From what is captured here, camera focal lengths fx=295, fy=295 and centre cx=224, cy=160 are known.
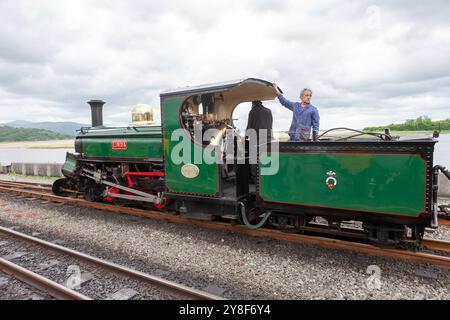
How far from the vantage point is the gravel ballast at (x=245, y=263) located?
3326mm

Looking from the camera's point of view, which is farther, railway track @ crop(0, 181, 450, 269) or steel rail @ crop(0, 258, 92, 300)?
railway track @ crop(0, 181, 450, 269)

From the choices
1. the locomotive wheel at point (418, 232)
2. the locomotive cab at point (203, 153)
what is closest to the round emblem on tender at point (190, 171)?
the locomotive cab at point (203, 153)

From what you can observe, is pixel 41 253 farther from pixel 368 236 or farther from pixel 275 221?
pixel 368 236

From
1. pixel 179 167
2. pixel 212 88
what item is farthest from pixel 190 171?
pixel 212 88

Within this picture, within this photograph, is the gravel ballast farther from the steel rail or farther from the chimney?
the chimney

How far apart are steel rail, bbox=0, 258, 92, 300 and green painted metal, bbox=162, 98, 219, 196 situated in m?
2.37

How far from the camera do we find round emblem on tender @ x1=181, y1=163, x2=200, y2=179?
499 cm

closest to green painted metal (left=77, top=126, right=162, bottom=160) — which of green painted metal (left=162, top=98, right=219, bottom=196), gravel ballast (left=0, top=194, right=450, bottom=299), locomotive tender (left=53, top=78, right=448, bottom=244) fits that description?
locomotive tender (left=53, top=78, right=448, bottom=244)

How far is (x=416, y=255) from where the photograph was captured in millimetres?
3793

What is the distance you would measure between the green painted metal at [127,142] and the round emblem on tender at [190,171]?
927 mm

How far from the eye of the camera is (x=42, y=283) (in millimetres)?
3453

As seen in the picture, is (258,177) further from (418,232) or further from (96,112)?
(96,112)

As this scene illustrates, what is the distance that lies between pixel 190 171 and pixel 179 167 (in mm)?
257

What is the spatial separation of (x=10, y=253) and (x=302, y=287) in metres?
4.35
